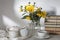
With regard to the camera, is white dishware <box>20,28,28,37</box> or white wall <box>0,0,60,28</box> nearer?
white dishware <box>20,28,28,37</box>

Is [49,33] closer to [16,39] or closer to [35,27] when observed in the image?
[35,27]

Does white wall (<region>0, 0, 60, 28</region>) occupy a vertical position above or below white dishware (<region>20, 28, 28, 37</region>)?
above

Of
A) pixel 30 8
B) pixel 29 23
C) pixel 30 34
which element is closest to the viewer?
pixel 30 8

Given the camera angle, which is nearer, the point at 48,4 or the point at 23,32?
the point at 23,32

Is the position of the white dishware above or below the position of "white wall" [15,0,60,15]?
below

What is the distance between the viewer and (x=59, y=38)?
168cm

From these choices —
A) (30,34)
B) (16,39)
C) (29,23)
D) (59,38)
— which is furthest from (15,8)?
(59,38)

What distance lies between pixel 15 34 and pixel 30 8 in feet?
1.11

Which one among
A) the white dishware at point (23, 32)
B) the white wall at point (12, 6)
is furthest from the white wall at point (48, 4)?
the white dishware at point (23, 32)

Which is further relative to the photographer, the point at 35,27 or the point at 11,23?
the point at 11,23

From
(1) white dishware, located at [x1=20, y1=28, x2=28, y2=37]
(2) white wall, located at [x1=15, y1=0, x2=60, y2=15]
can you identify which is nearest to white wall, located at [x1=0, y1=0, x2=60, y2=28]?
(2) white wall, located at [x1=15, y1=0, x2=60, y2=15]

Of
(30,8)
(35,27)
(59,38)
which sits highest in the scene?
(30,8)

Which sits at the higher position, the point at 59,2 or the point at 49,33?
the point at 59,2

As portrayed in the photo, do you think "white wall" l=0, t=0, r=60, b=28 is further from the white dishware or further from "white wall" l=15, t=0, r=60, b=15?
the white dishware
